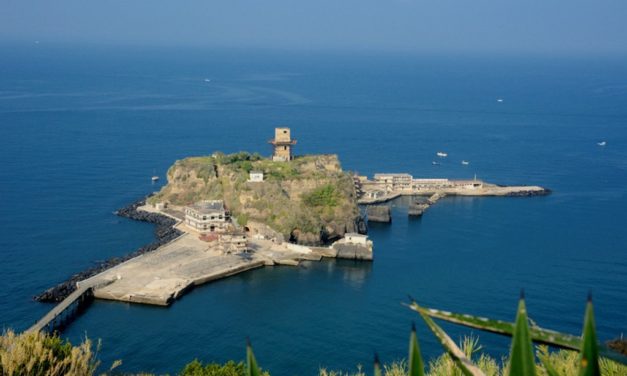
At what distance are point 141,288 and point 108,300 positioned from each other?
1610mm

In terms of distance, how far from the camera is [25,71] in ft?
488

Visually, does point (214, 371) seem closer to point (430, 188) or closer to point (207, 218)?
point (207, 218)

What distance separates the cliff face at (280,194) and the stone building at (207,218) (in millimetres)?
1370

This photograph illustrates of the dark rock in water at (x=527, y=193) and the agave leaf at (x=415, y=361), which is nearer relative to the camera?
the agave leaf at (x=415, y=361)

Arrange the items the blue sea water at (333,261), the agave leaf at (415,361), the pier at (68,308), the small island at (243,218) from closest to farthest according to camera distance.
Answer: the agave leaf at (415,361)
the pier at (68,308)
the blue sea water at (333,261)
the small island at (243,218)

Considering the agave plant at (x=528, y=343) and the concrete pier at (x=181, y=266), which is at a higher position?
the agave plant at (x=528, y=343)

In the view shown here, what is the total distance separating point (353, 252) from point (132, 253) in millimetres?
12338

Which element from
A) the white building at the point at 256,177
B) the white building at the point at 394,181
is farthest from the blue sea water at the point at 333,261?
the white building at the point at 256,177

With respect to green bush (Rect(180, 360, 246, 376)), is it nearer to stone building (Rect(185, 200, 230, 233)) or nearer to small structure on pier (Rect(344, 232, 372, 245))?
small structure on pier (Rect(344, 232, 372, 245))

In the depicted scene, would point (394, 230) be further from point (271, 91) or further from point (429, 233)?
point (271, 91)

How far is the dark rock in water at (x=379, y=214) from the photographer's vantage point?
47844 mm

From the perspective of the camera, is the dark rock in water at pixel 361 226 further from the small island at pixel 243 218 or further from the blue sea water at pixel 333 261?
the blue sea water at pixel 333 261

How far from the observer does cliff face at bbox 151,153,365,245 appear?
4366cm

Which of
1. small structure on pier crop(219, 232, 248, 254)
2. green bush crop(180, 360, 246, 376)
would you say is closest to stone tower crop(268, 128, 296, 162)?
small structure on pier crop(219, 232, 248, 254)
